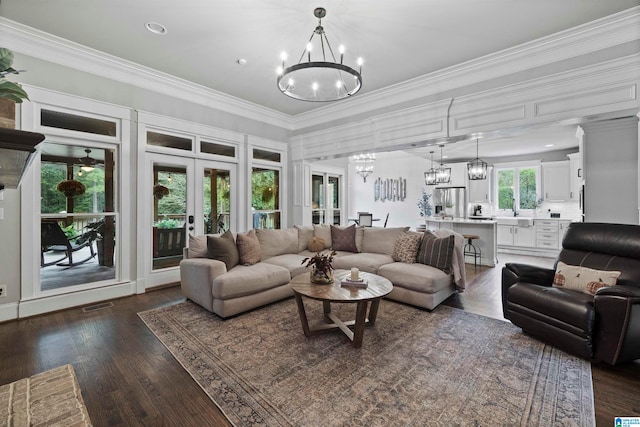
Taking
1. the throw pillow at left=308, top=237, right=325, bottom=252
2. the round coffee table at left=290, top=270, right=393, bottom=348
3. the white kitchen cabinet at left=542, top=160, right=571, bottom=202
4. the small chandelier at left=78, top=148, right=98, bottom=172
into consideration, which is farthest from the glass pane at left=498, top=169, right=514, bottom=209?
the small chandelier at left=78, top=148, right=98, bottom=172

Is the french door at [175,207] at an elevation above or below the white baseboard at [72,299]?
above

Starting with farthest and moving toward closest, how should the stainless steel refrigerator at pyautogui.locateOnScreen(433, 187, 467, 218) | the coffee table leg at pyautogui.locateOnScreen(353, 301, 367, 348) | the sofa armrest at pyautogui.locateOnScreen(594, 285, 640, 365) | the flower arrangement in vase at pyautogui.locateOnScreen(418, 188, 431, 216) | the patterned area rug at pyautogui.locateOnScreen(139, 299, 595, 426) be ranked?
the flower arrangement in vase at pyautogui.locateOnScreen(418, 188, 431, 216) < the stainless steel refrigerator at pyautogui.locateOnScreen(433, 187, 467, 218) < the coffee table leg at pyautogui.locateOnScreen(353, 301, 367, 348) < the sofa armrest at pyautogui.locateOnScreen(594, 285, 640, 365) < the patterned area rug at pyautogui.locateOnScreen(139, 299, 595, 426)

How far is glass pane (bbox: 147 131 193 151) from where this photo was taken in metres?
4.29

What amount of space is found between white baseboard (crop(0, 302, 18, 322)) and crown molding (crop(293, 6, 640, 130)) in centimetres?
525

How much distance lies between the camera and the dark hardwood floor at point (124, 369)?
1786 millimetres

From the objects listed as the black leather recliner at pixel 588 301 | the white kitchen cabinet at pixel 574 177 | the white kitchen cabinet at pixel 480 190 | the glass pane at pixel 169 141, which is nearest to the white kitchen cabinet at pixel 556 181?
the white kitchen cabinet at pixel 574 177

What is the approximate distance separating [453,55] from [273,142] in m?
3.52

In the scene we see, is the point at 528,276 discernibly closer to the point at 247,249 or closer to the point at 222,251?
the point at 247,249

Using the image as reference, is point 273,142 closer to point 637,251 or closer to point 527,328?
point 527,328

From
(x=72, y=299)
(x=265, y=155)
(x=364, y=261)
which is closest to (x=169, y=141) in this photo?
(x=265, y=155)

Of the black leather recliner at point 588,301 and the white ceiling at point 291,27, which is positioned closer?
the black leather recliner at point 588,301

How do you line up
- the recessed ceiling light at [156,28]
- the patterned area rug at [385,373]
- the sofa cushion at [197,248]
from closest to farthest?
the patterned area rug at [385,373] → the recessed ceiling light at [156,28] → the sofa cushion at [197,248]

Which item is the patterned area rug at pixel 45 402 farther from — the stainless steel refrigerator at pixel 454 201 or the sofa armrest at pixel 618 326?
the stainless steel refrigerator at pixel 454 201

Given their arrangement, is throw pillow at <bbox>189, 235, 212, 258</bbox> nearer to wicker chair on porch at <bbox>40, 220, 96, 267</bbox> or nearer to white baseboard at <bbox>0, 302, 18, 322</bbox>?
wicker chair on porch at <bbox>40, 220, 96, 267</bbox>
